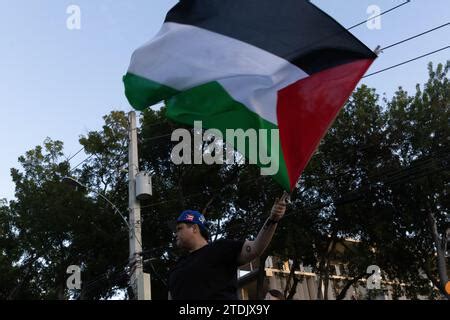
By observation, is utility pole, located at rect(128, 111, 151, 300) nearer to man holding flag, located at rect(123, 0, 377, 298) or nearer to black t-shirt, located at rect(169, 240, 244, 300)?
man holding flag, located at rect(123, 0, 377, 298)

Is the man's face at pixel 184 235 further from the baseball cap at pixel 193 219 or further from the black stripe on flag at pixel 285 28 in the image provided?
the black stripe on flag at pixel 285 28

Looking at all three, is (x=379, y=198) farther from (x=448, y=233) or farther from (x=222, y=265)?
(x=222, y=265)

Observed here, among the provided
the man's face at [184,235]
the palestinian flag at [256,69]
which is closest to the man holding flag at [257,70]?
the palestinian flag at [256,69]

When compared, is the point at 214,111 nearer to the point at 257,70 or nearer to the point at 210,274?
the point at 257,70

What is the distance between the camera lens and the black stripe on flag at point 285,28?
4.80m

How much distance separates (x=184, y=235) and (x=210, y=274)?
442mm

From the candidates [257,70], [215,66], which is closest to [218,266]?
[257,70]

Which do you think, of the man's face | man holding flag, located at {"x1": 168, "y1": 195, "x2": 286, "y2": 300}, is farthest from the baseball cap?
man holding flag, located at {"x1": 168, "y1": 195, "x2": 286, "y2": 300}

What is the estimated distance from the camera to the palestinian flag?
455cm

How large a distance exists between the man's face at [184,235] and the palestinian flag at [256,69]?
33.0 inches

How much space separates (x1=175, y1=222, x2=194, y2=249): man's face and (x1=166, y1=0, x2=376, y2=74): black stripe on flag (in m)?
1.88

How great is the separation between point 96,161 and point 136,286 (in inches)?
369

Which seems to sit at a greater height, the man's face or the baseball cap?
the baseball cap

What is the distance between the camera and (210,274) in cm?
340
